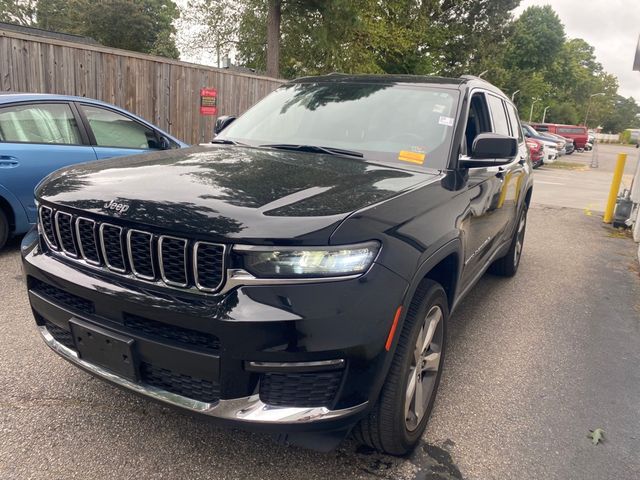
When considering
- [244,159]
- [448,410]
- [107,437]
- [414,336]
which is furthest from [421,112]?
[107,437]

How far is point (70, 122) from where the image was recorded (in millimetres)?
5262

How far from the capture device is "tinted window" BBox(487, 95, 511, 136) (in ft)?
13.3

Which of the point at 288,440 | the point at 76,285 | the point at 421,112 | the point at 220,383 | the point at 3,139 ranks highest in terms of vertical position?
the point at 421,112

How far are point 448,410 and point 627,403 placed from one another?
1170mm

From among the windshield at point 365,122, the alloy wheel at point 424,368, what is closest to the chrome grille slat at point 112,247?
the alloy wheel at point 424,368

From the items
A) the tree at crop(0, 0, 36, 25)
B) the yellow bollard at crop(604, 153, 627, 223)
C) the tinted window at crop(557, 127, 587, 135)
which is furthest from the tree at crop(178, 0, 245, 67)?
the tree at crop(0, 0, 36, 25)

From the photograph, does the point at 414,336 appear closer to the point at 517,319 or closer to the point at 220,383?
the point at 220,383

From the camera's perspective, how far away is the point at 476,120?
3.53 m

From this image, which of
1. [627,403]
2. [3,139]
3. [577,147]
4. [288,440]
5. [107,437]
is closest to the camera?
[288,440]

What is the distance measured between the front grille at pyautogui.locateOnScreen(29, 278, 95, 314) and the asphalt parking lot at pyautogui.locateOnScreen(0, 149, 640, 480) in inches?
27.0

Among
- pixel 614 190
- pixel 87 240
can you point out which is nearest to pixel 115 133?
pixel 87 240

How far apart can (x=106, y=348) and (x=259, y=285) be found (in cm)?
72

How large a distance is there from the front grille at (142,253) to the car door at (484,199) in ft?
5.21

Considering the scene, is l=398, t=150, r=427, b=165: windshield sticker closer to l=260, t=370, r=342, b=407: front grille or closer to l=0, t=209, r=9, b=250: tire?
l=260, t=370, r=342, b=407: front grille
